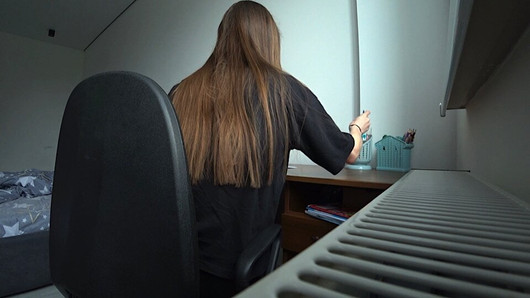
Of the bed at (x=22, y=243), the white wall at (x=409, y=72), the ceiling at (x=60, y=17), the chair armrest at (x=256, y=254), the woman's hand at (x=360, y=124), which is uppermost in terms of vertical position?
the ceiling at (x=60, y=17)

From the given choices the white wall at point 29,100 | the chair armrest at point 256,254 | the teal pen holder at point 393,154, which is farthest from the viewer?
the white wall at point 29,100

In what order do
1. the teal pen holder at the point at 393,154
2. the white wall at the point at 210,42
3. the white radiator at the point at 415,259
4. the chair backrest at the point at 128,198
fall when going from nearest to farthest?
the white radiator at the point at 415,259 < the chair backrest at the point at 128,198 < the teal pen holder at the point at 393,154 < the white wall at the point at 210,42

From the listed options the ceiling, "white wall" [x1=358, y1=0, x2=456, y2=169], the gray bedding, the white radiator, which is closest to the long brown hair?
the white radiator

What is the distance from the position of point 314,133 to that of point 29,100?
5.26m

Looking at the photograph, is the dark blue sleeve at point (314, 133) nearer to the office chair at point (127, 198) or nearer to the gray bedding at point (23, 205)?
the office chair at point (127, 198)

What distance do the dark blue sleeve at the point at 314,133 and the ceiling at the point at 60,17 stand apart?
12.3 feet

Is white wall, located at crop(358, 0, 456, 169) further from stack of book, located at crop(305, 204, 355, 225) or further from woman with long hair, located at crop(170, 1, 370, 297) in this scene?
woman with long hair, located at crop(170, 1, 370, 297)

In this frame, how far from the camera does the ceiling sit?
10.7 ft

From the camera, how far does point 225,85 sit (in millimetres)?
702

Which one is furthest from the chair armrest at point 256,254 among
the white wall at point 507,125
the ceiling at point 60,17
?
the ceiling at point 60,17

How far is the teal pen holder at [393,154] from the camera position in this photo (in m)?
1.19

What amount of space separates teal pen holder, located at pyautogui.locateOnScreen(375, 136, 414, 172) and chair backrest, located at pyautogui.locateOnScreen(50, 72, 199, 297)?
1.09 meters

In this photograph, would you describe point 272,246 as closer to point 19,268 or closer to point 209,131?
point 209,131

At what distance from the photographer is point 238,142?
25.4 inches
